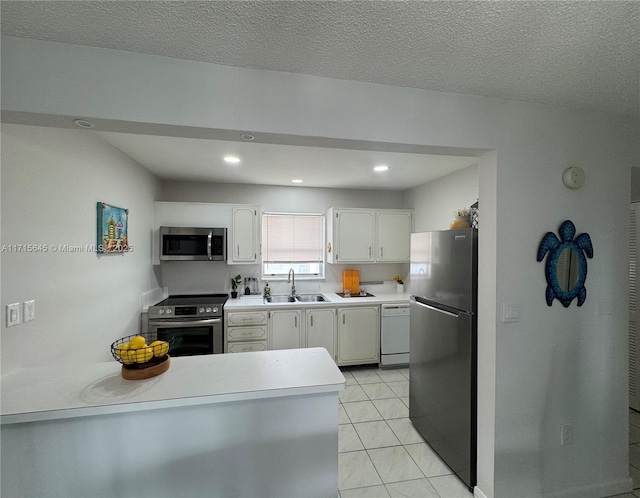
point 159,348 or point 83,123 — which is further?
point 159,348

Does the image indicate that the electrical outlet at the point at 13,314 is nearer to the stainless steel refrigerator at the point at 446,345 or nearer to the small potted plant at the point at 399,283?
the stainless steel refrigerator at the point at 446,345

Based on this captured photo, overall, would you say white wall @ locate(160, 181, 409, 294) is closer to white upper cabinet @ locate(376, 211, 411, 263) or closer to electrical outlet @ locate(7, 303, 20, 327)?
white upper cabinet @ locate(376, 211, 411, 263)

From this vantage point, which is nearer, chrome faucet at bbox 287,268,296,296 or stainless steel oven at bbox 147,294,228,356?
stainless steel oven at bbox 147,294,228,356

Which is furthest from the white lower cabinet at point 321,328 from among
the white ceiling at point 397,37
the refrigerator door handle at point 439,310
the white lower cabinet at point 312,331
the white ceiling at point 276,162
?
the white ceiling at point 397,37

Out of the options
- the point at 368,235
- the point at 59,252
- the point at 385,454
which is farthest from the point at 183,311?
the point at 368,235

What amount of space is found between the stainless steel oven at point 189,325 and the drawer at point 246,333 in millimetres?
115

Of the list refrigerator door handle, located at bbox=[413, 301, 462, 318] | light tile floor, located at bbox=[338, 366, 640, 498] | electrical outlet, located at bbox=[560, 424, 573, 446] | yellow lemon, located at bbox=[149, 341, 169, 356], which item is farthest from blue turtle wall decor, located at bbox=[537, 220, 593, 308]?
yellow lemon, located at bbox=[149, 341, 169, 356]

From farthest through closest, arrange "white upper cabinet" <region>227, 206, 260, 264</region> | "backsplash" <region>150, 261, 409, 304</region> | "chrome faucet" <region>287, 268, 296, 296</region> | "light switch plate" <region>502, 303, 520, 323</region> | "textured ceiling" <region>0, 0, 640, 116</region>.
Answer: "chrome faucet" <region>287, 268, 296, 296</region>
"backsplash" <region>150, 261, 409, 304</region>
"white upper cabinet" <region>227, 206, 260, 264</region>
"light switch plate" <region>502, 303, 520, 323</region>
"textured ceiling" <region>0, 0, 640, 116</region>

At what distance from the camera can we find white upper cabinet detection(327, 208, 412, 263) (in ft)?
13.5

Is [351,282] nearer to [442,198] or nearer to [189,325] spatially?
[442,198]

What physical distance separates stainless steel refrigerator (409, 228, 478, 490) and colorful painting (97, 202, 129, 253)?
8.62 ft

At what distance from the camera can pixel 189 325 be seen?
10.6ft

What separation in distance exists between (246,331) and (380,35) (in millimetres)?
3167

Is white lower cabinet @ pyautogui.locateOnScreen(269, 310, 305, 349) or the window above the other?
the window
